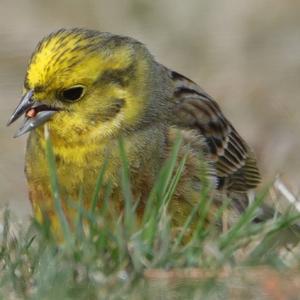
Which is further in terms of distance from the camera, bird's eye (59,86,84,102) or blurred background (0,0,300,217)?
blurred background (0,0,300,217)

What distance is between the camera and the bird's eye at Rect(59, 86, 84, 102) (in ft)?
17.5

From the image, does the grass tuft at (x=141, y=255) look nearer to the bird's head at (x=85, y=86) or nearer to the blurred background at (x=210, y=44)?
the bird's head at (x=85, y=86)

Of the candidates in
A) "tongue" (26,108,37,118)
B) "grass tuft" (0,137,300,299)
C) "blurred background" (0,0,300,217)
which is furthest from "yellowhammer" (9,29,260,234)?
"blurred background" (0,0,300,217)

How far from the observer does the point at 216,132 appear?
21.1ft

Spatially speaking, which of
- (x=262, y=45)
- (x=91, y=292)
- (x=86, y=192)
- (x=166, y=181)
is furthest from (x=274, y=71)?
(x=91, y=292)

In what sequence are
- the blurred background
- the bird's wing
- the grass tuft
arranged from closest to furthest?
the grass tuft
the bird's wing
the blurred background

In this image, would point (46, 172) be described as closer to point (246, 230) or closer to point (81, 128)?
point (81, 128)

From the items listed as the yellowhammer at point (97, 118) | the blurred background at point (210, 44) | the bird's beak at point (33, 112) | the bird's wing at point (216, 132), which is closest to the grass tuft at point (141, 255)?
the yellowhammer at point (97, 118)

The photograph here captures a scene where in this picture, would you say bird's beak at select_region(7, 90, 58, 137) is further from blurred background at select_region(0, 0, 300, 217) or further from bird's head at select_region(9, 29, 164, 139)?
blurred background at select_region(0, 0, 300, 217)

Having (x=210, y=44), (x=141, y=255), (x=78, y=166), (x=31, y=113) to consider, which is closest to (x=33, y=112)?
(x=31, y=113)

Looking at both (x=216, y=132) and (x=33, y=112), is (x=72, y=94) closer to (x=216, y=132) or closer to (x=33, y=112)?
(x=33, y=112)

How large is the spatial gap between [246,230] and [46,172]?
3.96 ft

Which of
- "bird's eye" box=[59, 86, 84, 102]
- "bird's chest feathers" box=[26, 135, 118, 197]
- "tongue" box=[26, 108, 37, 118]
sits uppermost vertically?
"bird's eye" box=[59, 86, 84, 102]

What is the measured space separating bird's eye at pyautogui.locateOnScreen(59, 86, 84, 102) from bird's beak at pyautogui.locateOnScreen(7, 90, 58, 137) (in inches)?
Result: 2.5
